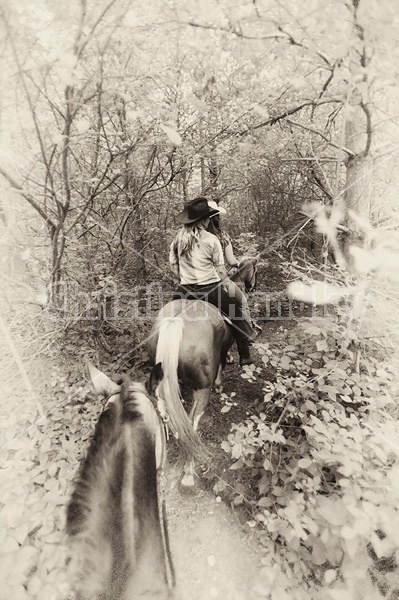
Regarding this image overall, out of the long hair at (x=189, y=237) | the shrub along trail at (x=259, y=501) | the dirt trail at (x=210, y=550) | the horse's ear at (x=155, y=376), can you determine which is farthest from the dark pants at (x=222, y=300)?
the dirt trail at (x=210, y=550)

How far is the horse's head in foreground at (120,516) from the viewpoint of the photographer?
1.59 m

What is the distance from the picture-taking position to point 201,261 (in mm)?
3945

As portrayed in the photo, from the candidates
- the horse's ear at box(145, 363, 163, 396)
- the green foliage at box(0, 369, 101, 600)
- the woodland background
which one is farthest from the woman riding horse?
the green foliage at box(0, 369, 101, 600)

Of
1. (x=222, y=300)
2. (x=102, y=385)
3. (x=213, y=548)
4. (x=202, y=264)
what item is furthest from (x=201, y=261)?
(x=213, y=548)

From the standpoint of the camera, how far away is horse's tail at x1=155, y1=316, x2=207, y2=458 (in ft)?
9.48

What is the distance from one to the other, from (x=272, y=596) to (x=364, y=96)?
3906 millimetres

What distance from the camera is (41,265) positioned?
3.97 meters

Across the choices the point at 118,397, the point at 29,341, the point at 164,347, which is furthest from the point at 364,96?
the point at 29,341

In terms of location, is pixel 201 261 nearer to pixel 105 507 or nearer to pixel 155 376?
pixel 155 376

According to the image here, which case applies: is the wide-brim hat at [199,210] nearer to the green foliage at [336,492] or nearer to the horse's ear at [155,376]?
the green foliage at [336,492]

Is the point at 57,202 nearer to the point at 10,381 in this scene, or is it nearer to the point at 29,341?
the point at 29,341

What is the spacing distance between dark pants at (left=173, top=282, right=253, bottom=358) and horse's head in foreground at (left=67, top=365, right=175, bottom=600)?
2459mm

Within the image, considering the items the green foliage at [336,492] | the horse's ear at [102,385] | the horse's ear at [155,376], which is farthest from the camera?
the horse's ear at [155,376]

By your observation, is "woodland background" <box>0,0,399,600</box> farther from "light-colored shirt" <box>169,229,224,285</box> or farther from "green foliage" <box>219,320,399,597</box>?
"light-colored shirt" <box>169,229,224,285</box>
